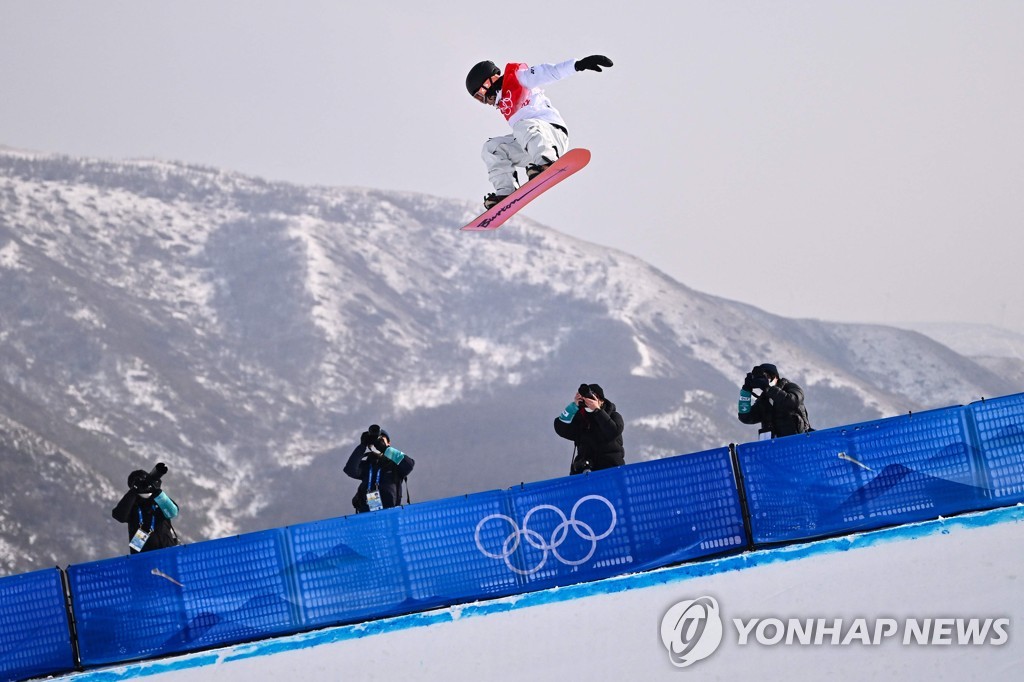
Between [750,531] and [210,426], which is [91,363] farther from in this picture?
[750,531]

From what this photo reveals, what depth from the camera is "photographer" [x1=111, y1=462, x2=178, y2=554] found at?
11.9m

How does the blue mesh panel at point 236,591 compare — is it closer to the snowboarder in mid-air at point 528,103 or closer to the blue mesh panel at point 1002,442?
the snowboarder in mid-air at point 528,103

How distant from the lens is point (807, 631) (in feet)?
31.4

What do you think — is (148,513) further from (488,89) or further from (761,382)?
(761,382)

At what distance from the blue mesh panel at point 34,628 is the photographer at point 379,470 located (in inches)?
117

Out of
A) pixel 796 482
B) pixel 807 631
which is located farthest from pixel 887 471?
pixel 807 631

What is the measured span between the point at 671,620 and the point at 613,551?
0.94 metres

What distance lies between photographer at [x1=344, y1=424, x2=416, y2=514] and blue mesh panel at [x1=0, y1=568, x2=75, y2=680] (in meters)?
2.96

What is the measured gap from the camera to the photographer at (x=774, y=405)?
1148 centimetres

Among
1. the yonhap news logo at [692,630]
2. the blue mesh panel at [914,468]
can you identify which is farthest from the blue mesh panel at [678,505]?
the blue mesh panel at [914,468]

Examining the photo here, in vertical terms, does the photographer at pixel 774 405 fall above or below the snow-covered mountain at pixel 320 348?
below

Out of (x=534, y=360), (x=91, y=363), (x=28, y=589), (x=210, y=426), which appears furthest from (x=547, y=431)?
(x=28, y=589)

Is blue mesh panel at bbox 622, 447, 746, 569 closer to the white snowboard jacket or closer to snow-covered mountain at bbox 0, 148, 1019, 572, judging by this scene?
the white snowboard jacket

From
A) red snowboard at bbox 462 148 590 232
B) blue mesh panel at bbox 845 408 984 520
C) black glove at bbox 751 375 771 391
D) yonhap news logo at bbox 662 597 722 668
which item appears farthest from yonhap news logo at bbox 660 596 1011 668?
red snowboard at bbox 462 148 590 232
